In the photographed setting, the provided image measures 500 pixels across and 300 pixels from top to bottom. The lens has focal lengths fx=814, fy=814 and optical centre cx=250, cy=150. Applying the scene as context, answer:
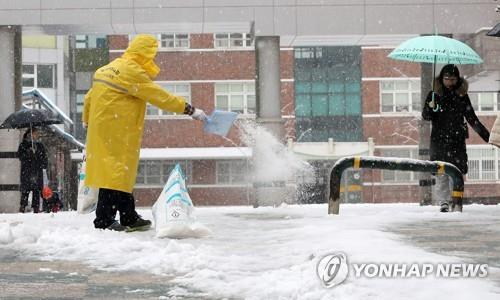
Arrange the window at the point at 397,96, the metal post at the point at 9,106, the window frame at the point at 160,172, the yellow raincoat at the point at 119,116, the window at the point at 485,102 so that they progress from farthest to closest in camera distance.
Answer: the window at the point at 397,96
the window at the point at 485,102
the window frame at the point at 160,172
the metal post at the point at 9,106
the yellow raincoat at the point at 119,116

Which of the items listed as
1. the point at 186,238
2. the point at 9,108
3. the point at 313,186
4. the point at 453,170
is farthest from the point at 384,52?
the point at 186,238

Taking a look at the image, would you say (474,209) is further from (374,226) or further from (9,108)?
(9,108)

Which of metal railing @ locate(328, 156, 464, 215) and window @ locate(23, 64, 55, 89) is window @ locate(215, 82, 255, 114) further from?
metal railing @ locate(328, 156, 464, 215)

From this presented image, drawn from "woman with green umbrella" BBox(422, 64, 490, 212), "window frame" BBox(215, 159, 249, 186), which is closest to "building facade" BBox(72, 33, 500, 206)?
"window frame" BBox(215, 159, 249, 186)

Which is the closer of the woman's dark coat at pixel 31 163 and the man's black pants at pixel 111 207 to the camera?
the man's black pants at pixel 111 207

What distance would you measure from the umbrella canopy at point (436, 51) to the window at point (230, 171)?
3172cm

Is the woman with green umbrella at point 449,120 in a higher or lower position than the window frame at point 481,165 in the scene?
higher

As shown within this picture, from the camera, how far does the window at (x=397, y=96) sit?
45.4 metres

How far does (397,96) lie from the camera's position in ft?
150

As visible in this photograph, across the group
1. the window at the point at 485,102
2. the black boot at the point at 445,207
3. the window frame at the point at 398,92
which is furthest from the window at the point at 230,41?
the black boot at the point at 445,207

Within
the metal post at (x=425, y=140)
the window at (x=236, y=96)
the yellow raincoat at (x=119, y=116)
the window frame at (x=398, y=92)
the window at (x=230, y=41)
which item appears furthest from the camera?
the window frame at (x=398, y=92)

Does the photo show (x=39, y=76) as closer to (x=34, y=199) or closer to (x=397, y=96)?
(x=397, y=96)

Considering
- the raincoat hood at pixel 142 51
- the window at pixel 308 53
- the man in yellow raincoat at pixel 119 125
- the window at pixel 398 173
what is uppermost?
the window at pixel 308 53

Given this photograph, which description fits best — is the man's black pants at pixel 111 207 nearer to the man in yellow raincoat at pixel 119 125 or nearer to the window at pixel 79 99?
the man in yellow raincoat at pixel 119 125
